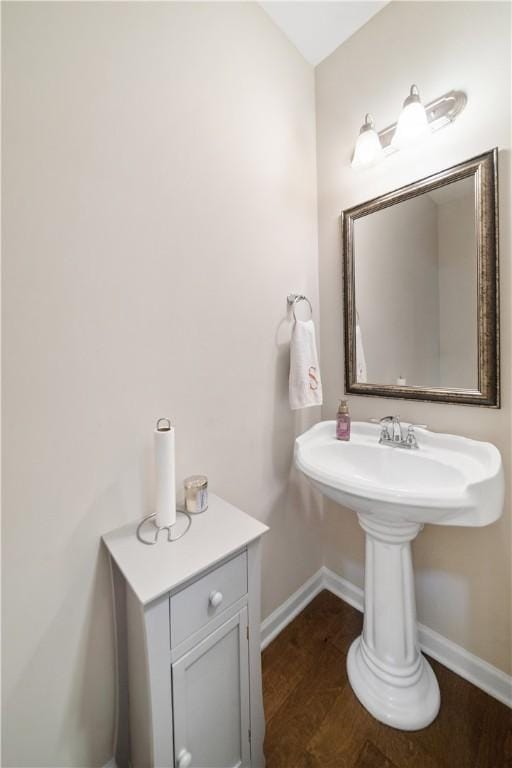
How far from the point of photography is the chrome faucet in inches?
44.3

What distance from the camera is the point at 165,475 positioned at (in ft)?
2.56

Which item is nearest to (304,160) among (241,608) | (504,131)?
(504,131)

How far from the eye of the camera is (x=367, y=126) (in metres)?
1.16

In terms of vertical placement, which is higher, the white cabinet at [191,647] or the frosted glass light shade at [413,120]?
the frosted glass light shade at [413,120]

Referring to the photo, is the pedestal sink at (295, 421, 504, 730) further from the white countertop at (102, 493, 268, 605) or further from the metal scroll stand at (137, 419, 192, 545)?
the metal scroll stand at (137, 419, 192, 545)

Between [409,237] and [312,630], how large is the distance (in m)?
1.76

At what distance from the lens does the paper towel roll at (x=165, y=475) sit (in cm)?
77

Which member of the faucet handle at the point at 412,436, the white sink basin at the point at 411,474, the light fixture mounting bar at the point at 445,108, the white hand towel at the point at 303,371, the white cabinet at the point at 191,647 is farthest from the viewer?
the white hand towel at the point at 303,371

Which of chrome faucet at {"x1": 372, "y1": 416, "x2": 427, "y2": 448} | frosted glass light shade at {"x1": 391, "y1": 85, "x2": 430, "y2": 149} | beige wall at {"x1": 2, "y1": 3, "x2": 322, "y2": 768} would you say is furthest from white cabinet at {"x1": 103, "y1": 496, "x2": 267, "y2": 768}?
frosted glass light shade at {"x1": 391, "y1": 85, "x2": 430, "y2": 149}

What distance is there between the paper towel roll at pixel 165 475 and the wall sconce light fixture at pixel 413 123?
1342mm

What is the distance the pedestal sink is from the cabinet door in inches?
18.3

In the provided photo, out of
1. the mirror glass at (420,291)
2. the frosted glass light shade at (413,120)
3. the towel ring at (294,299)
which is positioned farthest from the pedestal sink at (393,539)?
the frosted glass light shade at (413,120)

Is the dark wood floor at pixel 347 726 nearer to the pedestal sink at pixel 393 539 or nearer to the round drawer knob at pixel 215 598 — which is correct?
the pedestal sink at pixel 393 539

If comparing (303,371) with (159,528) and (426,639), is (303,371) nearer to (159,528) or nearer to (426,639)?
(159,528)
